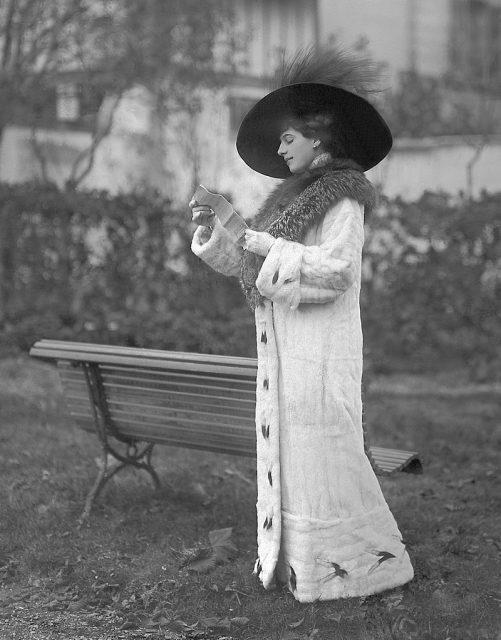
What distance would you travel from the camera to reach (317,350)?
3.64 meters

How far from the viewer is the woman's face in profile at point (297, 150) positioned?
3.76 m

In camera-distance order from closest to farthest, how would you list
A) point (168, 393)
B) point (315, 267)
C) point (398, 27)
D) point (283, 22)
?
point (315, 267)
point (168, 393)
point (283, 22)
point (398, 27)

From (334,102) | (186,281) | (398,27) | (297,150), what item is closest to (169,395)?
(297,150)

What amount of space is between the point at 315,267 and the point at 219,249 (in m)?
0.55

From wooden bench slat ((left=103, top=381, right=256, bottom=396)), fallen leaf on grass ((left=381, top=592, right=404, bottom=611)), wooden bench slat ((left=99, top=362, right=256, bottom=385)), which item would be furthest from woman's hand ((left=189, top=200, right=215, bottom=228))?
fallen leaf on grass ((left=381, top=592, right=404, bottom=611))

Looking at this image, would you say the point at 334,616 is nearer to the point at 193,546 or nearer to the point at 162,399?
the point at 193,546

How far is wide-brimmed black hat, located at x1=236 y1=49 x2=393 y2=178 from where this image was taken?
12.0ft

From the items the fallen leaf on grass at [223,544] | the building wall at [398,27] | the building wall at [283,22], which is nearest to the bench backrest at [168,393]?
the fallen leaf on grass at [223,544]

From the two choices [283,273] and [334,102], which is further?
[334,102]

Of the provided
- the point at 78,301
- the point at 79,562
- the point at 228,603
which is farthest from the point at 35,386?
the point at 228,603

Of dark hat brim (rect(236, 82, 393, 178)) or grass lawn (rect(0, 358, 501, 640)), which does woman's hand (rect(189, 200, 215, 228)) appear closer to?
dark hat brim (rect(236, 82, 393, 178))

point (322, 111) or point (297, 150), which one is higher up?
point (322, 111)

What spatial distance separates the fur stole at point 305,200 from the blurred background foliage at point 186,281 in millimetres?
4647

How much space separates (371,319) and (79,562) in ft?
16.2
